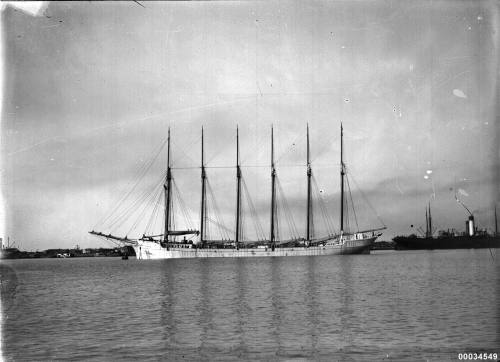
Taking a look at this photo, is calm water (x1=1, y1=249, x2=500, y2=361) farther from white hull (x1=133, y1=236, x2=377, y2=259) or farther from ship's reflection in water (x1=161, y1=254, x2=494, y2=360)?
white hull (x1=133, y1=236, x2=377, y2=259)

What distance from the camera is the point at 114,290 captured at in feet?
127

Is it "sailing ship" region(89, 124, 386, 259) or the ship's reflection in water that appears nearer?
the ship's reflection in water

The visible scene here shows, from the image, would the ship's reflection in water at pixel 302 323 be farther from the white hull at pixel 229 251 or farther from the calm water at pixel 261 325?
the white hull at pixel 229 251

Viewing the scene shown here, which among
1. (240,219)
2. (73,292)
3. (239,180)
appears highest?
(239,180)

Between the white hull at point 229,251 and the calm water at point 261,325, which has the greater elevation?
the white hull at point 229,251

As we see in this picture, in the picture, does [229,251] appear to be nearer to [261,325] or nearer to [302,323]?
[302,323]

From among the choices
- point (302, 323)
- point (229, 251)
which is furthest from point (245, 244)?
point (302, 323)

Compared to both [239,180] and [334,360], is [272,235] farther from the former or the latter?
[334,360]

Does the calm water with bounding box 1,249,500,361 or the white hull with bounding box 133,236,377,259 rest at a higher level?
the white hull with bounding box 133,236,377,259

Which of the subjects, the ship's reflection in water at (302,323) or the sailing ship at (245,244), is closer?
the ship's reflection in water at (302,323)

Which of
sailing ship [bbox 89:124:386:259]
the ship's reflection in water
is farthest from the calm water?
sailing ship [bbox 89:124:386:259]

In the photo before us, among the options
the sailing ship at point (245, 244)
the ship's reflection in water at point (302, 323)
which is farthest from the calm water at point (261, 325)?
the sailing ship at point (245, 244)

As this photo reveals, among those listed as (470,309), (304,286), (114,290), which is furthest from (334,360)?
(114,290)

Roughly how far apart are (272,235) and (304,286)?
7235 centimetres
